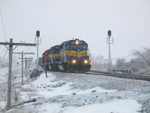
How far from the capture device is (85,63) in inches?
974

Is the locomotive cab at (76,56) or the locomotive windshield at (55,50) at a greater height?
the locomotive windshield at (55,50)

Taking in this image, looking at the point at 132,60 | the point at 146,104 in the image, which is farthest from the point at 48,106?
the point at 132,60

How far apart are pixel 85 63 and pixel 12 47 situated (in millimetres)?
11160

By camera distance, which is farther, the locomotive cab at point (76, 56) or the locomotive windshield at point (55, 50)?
the locomotive windshield at point (55, 50)

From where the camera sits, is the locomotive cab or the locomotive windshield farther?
the locomotive windshield

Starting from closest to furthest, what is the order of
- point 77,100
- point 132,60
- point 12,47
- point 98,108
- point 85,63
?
point 98,108 < point 77,100 < point 12,47 < point 85,63 < point 132,60

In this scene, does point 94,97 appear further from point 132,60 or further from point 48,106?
point 132,60

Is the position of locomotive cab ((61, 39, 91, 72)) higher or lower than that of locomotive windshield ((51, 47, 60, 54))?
lower

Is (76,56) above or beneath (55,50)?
beneath

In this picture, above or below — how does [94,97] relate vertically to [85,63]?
below

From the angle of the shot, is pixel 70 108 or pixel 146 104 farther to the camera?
pixel 70 108

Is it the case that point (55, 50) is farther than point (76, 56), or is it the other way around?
point (55, 50)

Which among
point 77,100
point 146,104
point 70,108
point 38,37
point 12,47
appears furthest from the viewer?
point 38,37

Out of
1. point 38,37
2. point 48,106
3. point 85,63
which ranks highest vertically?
point 38,37
